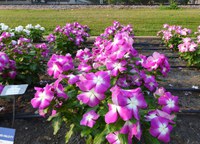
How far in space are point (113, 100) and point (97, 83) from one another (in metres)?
0.23

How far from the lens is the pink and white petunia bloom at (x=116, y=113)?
4.88ft

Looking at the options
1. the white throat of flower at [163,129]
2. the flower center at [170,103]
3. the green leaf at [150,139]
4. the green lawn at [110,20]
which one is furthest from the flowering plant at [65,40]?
the white throat of flower at [163,129]

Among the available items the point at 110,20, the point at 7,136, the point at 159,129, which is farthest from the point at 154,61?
the point at 110,20

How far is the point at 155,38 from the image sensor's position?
25.5 ft

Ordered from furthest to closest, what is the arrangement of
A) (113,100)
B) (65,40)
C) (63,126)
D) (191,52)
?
(65,40)
(191,52)
(63,126)
(113,100)

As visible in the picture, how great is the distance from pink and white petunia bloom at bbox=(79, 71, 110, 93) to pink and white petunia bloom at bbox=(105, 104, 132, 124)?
0.16 m

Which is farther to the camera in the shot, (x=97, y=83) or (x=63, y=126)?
(x=63, y=126)

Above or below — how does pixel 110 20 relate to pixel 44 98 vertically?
below

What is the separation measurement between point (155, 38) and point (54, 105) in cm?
621

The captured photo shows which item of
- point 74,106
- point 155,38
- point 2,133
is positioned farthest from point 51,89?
point 155,38

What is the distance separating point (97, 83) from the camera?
1695 millimetres

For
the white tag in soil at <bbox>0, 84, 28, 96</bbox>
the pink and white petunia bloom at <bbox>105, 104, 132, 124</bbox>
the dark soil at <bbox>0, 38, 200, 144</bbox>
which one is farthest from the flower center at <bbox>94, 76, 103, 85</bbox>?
the dark soil at <bbox>0, 38, 200, 144</bbox>

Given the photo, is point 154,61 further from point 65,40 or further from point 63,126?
point 65,40

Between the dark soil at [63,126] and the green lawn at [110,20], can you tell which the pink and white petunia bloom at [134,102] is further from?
the green lawn at [110,20]
